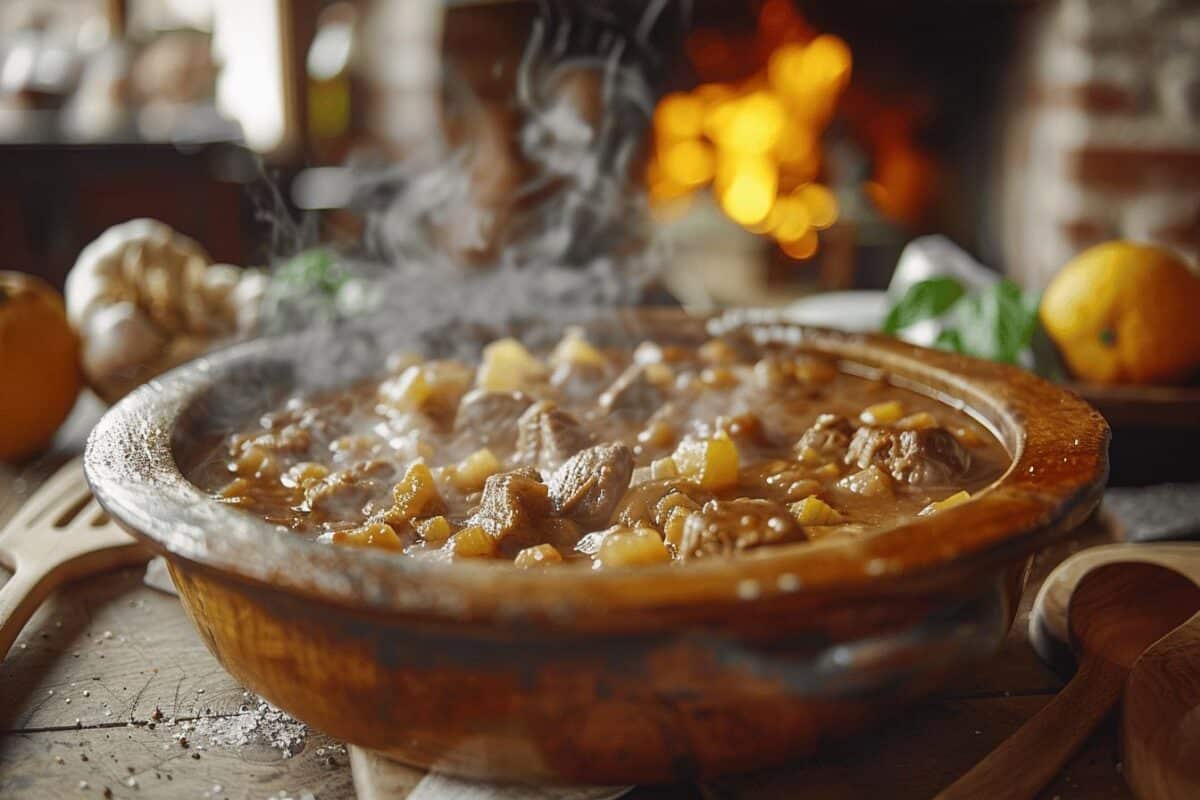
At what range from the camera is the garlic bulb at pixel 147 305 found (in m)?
2.98

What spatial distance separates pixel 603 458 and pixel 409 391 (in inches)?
27.2

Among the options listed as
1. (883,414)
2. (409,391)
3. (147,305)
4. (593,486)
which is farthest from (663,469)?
(147,305)

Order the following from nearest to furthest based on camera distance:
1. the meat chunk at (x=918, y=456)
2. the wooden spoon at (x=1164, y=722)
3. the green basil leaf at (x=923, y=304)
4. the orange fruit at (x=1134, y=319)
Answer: the wooden spoon at (x=1164, y=722)
the meat chunk at (x=918, y=456)
the orange fruit at (x=1134, y=319)
the green basil leaf at (x=923, y=304)

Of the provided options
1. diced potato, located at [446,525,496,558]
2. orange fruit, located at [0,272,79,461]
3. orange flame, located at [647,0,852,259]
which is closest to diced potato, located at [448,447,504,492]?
diced potato, located at [446,525,496,558]

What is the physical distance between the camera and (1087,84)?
4.33 metres

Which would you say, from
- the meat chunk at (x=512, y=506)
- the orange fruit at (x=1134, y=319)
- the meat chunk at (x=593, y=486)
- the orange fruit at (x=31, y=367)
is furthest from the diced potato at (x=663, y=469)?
the orange fruit at (x=31, y=367)

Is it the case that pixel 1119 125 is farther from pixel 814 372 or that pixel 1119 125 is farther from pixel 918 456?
pixel 918 456

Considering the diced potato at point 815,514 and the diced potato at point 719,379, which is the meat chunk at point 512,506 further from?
the diced potato at point 719,379

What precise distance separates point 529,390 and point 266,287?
1511 millimetres

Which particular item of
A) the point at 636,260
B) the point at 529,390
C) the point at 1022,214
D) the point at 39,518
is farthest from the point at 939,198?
the point at 39,518

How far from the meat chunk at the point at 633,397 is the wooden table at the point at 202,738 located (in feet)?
Result: 2.85

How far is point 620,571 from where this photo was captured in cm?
112

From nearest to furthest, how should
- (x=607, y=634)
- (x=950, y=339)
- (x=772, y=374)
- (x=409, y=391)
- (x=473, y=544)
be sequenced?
(x=607, y=634), (x=473, y=544), (x=409, y=391), (x=772, y=374), (x=950, y=339)

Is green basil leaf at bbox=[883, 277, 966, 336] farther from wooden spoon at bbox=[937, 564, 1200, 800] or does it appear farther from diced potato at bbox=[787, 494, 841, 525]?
diced potato at bbox=[787, 494, 841, 525]
